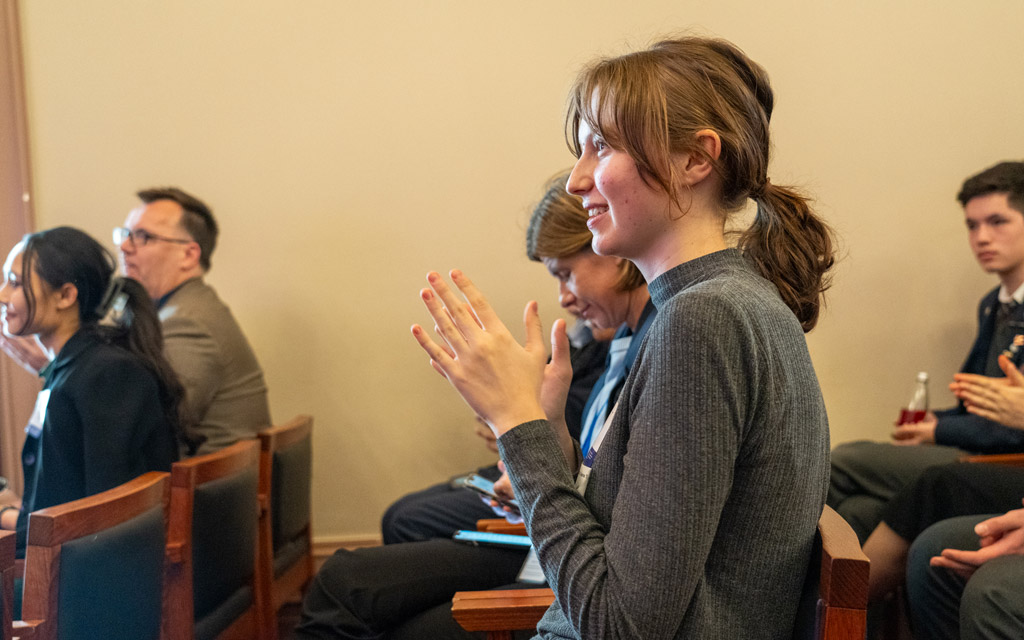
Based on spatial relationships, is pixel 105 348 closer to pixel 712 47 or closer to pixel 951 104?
pixel 712 47

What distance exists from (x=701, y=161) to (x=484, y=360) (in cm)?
35

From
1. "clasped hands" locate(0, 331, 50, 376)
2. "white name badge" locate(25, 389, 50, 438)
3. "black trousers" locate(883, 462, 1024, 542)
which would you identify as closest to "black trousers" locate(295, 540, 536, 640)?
"white name badge" locate(25, 389, 50, 438)

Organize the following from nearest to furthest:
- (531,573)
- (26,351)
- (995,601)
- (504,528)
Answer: (995,601), (531,573), (504,528), (26,351)

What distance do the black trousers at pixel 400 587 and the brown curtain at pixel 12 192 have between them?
1723 mm

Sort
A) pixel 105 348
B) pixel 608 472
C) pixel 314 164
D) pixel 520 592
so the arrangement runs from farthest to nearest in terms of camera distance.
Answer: pixel 314 164 < pixel 105 348 < pixel 520 592 < pixel 608 472

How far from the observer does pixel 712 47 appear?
40.8 inches

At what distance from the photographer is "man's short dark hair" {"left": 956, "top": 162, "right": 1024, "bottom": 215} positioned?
2492mm

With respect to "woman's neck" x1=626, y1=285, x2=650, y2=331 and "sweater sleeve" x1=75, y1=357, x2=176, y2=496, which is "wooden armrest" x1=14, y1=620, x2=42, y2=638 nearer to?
"sweater sleeve" x1=75, y1=357, x2=176, y2=496

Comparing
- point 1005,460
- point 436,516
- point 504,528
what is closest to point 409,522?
point 436,516

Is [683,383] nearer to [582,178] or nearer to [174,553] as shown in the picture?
[582,178]

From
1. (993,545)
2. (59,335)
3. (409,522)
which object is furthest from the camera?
(409,522)

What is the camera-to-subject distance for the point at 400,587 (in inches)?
68.2

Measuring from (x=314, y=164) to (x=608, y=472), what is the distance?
225 centimetres

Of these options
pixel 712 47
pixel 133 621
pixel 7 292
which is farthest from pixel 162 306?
pixel 712 47
